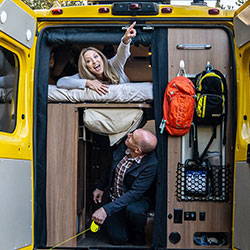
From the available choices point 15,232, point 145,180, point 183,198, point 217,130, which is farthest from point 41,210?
point 217,130

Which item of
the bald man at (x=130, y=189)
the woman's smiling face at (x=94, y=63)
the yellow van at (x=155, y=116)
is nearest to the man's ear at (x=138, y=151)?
the bald man at (x=130, y=189)

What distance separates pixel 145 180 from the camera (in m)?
4.23

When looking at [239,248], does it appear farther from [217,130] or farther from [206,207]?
[217,130]

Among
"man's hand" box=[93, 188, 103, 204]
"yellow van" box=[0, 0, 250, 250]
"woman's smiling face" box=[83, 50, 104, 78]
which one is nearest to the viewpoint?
"yellow van" box=[0, 0, 250, 250]

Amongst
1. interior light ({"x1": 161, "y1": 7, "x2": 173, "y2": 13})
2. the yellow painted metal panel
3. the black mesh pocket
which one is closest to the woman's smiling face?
the yellow painted metal panel

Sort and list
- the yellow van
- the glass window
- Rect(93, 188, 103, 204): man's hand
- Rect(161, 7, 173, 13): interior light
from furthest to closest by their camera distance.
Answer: Rect(93, 188, 103, 204): man's hand, Rect(161, 7, 173, 13): interior light, the yellow van, the glass window

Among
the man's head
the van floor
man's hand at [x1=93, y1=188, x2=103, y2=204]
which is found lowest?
the van floor

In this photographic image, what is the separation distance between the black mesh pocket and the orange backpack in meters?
0.32

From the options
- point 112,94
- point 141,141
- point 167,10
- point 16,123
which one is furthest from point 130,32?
point 16,123

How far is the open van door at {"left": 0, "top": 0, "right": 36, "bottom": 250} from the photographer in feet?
11.6

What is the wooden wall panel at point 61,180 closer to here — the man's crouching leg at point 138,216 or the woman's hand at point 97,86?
the woman's hand at point 97,86

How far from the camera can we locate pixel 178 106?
4.02m

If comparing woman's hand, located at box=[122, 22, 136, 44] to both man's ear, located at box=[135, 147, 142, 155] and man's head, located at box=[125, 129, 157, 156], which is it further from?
man's ear, located at box=[135, 147, 142, 155]

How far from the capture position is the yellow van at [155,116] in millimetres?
4004
